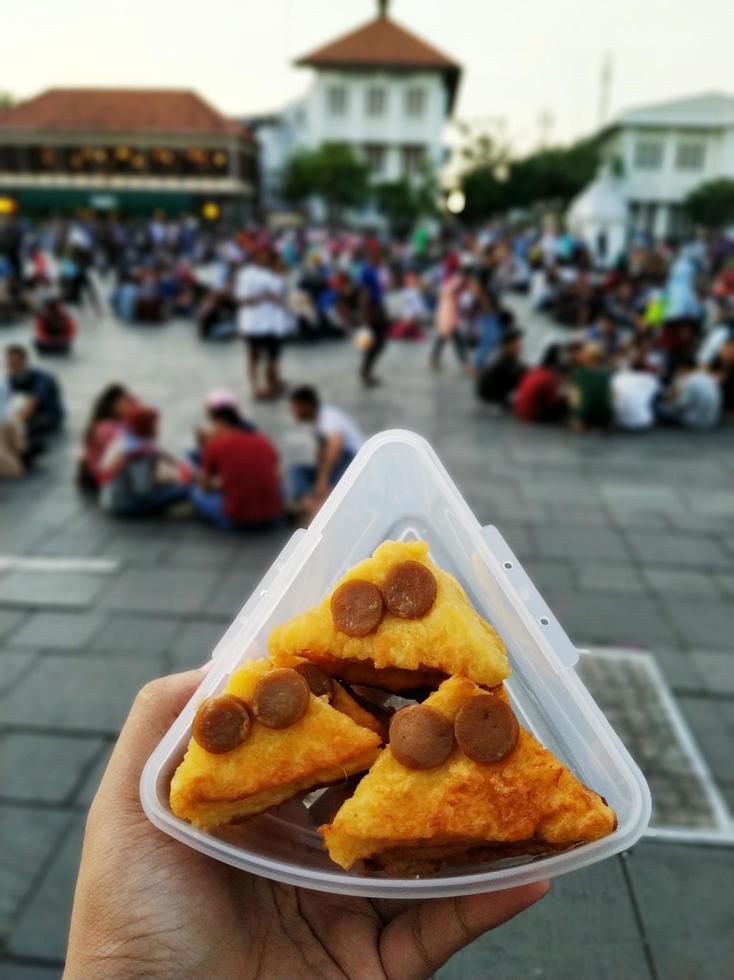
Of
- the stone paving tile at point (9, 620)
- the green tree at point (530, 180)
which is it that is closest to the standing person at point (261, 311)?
the stone paving tile at point (9, 620)

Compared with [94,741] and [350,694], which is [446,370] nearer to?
[94,741]

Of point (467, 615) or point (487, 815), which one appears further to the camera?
point (467, 615)

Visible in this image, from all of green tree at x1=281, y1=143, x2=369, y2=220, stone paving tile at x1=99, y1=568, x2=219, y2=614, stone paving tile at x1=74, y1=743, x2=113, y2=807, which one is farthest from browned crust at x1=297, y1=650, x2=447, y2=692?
green tree at x1=281, y1=143, x2=369, y2=220

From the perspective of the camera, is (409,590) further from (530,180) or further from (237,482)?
(530,180)

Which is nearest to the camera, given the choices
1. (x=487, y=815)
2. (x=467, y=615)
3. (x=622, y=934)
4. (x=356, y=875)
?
(x=487, y=815)

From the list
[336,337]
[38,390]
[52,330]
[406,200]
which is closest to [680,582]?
[38,390]

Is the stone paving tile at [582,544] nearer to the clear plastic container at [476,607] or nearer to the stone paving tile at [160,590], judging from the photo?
the stone paving tile at [160,590]

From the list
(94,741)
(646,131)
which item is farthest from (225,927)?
(646,131)
